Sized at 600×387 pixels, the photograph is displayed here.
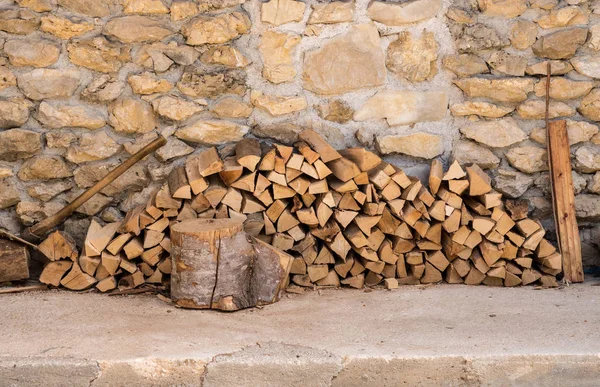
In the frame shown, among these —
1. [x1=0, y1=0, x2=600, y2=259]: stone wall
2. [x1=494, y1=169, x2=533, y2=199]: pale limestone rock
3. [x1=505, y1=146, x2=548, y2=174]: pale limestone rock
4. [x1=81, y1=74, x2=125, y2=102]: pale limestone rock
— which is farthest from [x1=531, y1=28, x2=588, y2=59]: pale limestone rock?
[x1=81, y1=74, x2=125, y2=102]: pale limestone rock

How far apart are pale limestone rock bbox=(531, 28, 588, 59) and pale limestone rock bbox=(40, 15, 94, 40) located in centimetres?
254

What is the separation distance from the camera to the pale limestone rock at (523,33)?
418cm

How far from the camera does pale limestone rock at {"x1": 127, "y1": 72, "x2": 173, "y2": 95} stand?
403 cm

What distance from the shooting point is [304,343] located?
319 centimetres

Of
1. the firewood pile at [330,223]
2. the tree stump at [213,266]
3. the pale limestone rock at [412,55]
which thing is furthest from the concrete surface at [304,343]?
the pale limestone rock at [412,55]

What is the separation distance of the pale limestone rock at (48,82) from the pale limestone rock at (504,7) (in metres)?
2.31

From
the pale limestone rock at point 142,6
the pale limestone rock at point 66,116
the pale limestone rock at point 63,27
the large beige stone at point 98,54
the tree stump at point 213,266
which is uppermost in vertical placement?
the pale limestone rock at point 142,6

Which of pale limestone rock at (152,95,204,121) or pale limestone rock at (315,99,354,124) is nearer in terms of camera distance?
pale limestone rock at (152,95,204,121)

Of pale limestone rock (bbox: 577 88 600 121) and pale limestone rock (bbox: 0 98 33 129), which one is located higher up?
pale limestone rock (bbox: 0 98 33 129)

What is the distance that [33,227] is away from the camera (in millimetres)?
4070

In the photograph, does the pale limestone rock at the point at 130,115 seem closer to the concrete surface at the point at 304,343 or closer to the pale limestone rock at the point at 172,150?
the pale limestone rock at the point at 172,150

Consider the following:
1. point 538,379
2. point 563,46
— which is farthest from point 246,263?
point 563,46

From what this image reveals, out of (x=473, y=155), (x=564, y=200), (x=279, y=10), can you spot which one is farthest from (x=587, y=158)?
(x=279, y=10)

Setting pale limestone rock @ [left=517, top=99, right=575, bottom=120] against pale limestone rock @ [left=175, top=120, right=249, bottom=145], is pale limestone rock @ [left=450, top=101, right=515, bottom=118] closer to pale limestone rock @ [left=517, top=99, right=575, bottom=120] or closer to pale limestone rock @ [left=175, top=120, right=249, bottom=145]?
pale limestone rock @ [left=517, top=99, right=575, bottom=120]
